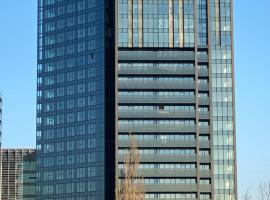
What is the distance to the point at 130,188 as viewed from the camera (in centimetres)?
9919

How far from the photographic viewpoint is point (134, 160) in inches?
3989

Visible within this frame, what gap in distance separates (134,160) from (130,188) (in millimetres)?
A: 3932
